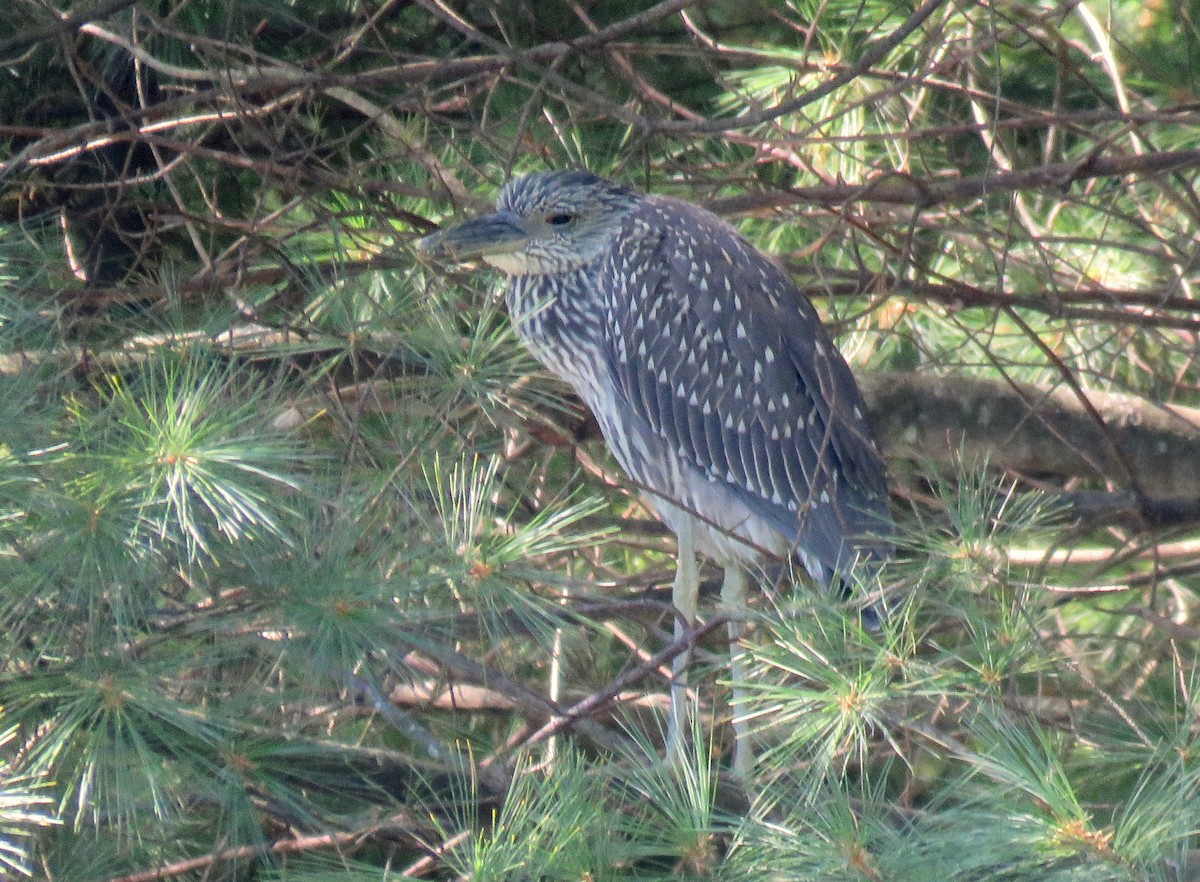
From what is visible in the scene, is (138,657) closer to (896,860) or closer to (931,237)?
(896,860)

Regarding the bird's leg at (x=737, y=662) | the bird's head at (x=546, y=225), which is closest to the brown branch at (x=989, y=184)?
the bird's head at (x=546, y=225)

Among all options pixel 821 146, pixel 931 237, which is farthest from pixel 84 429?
pixel 931 237

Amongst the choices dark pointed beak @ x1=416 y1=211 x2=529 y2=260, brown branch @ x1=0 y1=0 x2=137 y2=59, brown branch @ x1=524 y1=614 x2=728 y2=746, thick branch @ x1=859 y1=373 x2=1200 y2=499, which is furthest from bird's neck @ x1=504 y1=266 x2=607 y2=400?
brown branch @ x1=524 y1=614 x2=728 y2=746

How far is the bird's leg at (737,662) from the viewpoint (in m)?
1.91

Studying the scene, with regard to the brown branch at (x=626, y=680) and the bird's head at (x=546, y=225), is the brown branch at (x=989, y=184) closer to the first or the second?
the bird's head at (x=546, y=225)

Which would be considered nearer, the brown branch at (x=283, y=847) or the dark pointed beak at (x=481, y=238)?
the brown branch at (x=283, y=847)

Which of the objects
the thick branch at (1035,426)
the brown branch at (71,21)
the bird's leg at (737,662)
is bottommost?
the bird's leg at (737,662)

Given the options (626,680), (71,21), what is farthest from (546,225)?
(626,680)

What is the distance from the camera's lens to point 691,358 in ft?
8.95

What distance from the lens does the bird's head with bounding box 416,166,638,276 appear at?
2.61m

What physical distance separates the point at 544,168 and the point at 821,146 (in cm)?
58

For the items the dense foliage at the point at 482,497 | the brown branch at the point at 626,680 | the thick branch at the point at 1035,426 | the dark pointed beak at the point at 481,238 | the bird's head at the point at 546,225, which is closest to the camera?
the dense foliage at the point at 482,497

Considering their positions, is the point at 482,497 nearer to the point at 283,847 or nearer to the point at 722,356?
the point at 283,847

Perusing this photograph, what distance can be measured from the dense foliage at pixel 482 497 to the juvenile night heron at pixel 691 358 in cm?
10
